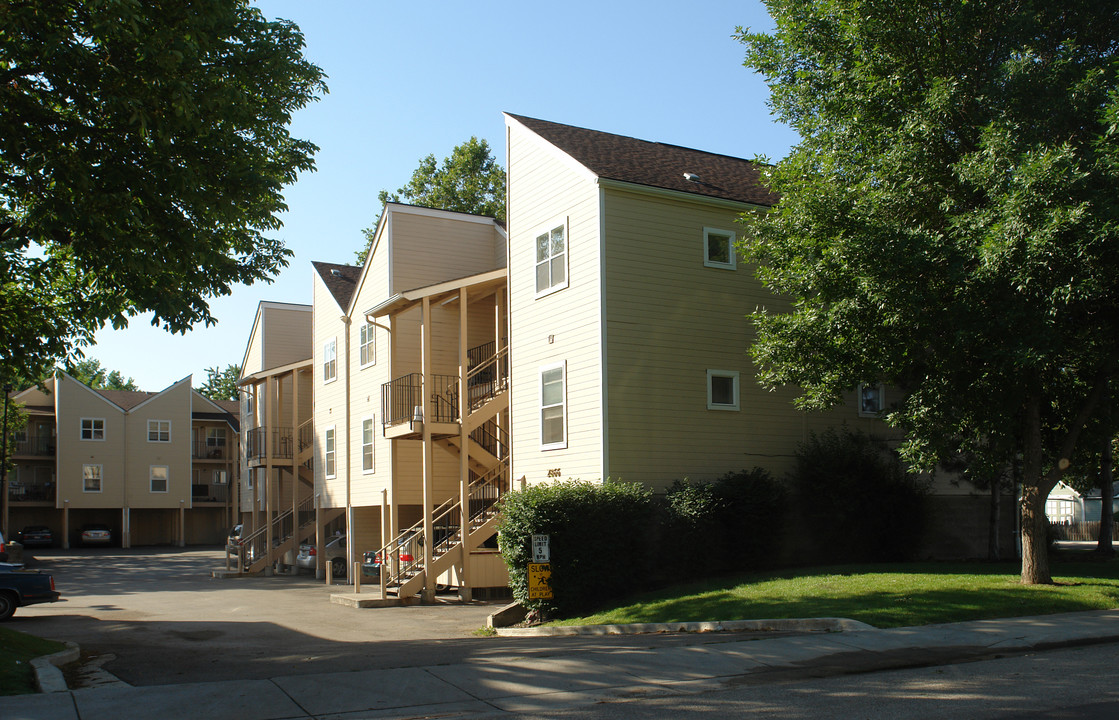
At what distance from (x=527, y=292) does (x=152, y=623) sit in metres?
10.9

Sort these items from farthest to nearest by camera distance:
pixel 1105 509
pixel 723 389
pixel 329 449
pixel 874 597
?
pixel 329 449 → pixel 1105 509 → pixel 723 389 → pixel 874 597

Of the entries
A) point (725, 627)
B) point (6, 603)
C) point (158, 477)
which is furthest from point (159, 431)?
point (725, 627)

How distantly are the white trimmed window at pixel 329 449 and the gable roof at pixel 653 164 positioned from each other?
1436 centimetres

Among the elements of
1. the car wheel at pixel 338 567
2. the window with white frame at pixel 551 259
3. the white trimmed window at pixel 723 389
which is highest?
the window with white frame at pixel 551 259

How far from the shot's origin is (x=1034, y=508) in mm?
16250

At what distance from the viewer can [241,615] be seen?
20.8 m

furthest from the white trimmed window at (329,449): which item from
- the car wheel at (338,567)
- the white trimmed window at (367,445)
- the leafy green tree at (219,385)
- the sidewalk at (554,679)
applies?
the leafy green tree at (219,385)

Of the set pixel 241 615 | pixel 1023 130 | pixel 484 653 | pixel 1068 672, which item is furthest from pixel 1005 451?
pixel 241 615

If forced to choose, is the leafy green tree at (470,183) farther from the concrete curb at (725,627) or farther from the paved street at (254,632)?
the concrete curb at (725,627)

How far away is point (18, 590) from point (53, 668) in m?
9.20

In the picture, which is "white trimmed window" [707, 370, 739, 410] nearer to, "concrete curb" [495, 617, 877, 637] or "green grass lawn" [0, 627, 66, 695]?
"concrete curb" [495, 617, 877, 637]

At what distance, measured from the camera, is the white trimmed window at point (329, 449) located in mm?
32438

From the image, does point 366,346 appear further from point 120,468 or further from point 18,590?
point 120,468

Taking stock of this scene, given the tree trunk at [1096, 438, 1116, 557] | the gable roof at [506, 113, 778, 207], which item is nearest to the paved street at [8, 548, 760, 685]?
the gable roof at [506, 113, 778, 207]
